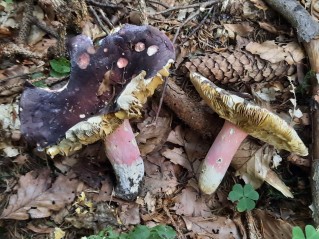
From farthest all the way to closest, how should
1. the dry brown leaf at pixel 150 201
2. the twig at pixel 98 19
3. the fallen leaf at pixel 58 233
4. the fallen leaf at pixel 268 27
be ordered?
the fallen leaf at pixel 268 27, the twig at pixel 98 19, the dry brown leaf at pixel 150 201, the fallen leaf at pixel 58 233

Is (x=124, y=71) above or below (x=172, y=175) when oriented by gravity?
above

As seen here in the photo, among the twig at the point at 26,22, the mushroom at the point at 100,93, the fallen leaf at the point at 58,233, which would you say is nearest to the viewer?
the mushroom at the point at 100,93

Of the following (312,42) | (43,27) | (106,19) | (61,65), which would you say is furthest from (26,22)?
(312,42)

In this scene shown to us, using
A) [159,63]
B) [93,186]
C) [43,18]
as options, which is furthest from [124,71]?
[43,18]

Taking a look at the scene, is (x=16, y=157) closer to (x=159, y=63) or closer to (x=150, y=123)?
(x=150, y=123)

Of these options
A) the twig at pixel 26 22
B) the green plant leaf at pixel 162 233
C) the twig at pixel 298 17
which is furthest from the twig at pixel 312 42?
the twig at pixel 26 22

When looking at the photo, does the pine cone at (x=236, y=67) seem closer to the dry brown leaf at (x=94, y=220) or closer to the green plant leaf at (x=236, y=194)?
the green plant leaf at (x=236, y=194)

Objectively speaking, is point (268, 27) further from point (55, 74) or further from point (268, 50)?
point (55, 74)
